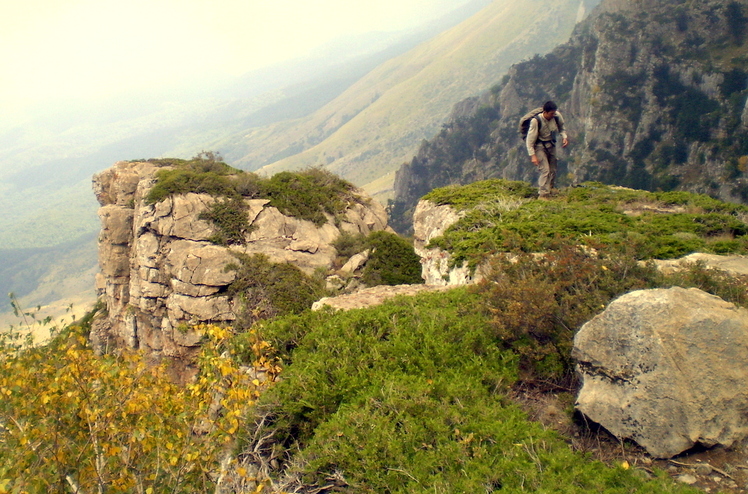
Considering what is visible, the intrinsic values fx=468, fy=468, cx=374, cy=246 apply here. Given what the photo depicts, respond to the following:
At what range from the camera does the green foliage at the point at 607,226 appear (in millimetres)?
7277

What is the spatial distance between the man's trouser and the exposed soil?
23.6 ft

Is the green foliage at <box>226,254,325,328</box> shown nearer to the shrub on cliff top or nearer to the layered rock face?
the layered rock face

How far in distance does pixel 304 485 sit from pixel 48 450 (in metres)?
2.41

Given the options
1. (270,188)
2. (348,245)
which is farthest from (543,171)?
(270,188)

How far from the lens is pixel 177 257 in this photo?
57.0 feet

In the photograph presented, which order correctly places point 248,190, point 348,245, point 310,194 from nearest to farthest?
point 348,245 < point 248,190 < point 310,194

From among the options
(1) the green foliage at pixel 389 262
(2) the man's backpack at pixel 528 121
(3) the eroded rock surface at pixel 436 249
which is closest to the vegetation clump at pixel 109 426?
(3) the eroded rock surface at pixel 436 249

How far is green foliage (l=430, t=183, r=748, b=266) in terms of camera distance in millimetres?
7277

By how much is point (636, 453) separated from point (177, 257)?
53.9ft

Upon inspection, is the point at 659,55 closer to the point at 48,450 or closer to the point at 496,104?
the point at 496,104

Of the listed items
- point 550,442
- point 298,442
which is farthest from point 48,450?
point 550,442

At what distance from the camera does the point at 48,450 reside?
438 cm

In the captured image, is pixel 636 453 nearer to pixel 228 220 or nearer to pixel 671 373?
pixel 671 373

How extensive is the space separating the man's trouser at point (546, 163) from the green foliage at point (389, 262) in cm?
675
